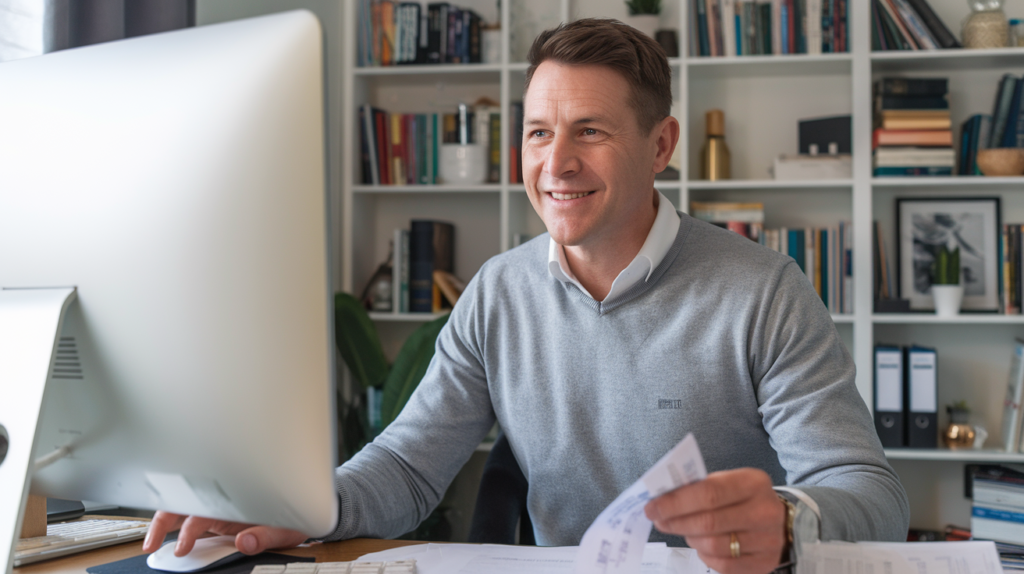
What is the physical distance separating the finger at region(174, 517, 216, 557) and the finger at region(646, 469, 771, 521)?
0.51 m

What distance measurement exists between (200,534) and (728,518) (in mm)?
582

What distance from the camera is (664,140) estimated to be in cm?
131

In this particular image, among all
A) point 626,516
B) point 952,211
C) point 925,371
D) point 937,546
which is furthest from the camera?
point 952,211

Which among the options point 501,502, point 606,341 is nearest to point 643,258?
point 606,341

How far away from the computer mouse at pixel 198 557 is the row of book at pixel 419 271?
1.94 m


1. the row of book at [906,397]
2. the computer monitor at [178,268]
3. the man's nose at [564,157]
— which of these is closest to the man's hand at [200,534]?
the computer monitor at [178,268]

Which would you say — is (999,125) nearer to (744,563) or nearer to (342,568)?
(744,563)

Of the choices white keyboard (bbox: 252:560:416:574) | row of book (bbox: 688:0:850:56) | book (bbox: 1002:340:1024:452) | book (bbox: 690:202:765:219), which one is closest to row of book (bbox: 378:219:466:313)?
book (bbox: 690:202:765:219)

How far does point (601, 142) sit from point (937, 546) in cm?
72

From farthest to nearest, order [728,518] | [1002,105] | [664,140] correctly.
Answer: [1002,105] < [664,140] < [728,518]

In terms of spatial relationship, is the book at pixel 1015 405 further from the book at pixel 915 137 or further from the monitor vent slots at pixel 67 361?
the monitor vent slots at pixel 67 361

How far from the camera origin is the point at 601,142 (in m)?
1.20

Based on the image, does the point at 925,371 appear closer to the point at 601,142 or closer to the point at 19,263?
the point at 601,142

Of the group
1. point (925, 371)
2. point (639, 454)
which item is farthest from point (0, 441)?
point (925, 371)
